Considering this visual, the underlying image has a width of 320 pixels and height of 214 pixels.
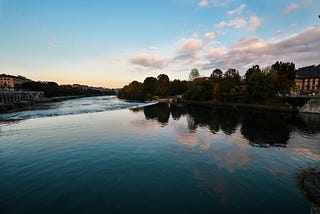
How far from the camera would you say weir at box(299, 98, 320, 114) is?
47.7 metres

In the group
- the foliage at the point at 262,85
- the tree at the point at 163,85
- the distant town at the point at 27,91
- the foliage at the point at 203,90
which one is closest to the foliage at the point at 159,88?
the tree at the point at 163,85

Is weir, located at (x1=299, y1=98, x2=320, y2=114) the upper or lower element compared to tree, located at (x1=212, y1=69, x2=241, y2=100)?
lower

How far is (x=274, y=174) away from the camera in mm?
12508

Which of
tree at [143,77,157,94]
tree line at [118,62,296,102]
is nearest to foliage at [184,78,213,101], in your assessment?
tree line at [118,62,296,102]

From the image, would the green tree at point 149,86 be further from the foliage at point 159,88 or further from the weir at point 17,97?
the weir at point 17,97

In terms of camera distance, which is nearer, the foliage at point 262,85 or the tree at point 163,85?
the foliage at point 262,85

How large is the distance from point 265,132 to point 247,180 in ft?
60.7

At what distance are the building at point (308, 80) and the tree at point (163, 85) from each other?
249 ft

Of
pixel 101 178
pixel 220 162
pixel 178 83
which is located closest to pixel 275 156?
pixel 220 162

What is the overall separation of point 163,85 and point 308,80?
82.9 metres

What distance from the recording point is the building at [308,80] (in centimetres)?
8444

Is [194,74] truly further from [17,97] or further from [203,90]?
[17,97]

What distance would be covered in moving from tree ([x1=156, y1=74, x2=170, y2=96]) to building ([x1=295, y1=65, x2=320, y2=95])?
75.8m

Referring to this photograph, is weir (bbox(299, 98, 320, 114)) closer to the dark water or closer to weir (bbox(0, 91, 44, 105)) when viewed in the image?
the dark water
